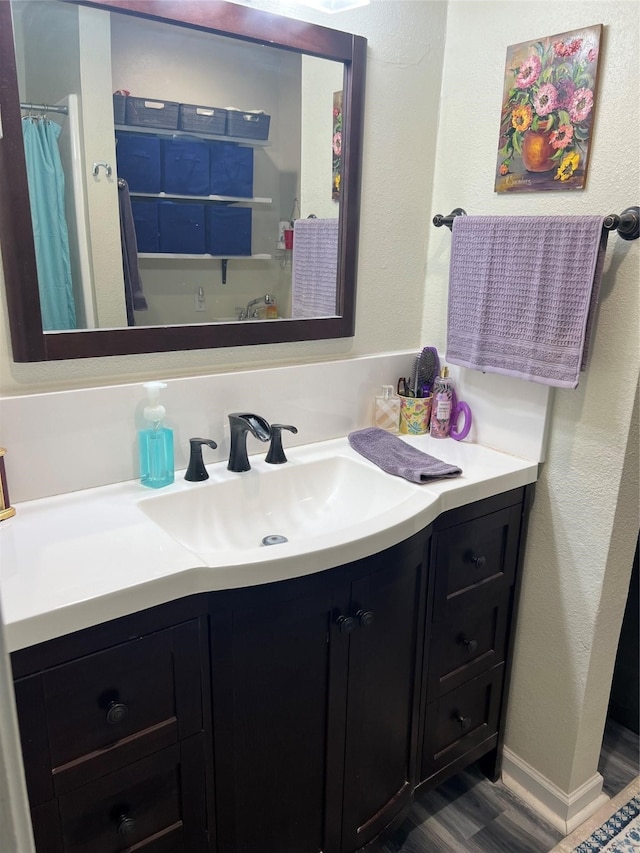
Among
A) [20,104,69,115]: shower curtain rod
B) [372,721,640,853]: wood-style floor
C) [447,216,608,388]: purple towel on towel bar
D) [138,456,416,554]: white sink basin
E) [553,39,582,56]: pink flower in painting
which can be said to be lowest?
[372,721,640,853]: wood-style floor

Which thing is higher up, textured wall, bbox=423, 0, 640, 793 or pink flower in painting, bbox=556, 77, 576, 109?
pink flower in painting, bbox=556, 77, 576, 109

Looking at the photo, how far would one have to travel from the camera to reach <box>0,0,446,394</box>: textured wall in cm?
152

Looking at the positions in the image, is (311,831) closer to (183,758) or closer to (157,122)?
(183,758)

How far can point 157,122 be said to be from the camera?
1311 millimetres

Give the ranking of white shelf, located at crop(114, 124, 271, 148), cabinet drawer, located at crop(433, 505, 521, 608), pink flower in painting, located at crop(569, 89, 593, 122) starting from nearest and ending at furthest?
1. white shelf, located at crop(114, 124, 271, 148)
2. pink flower in painting, located at crop(569, 89, 593, 122)
3. cabinet drawer, located at crop(433, 505, 521, 608)

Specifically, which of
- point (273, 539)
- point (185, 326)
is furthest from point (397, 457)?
point (185, 326)

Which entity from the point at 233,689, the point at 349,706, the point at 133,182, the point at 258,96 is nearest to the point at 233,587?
the point at 233,689

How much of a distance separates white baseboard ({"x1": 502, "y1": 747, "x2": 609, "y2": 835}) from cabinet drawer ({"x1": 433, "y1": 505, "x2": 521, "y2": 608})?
554 mm

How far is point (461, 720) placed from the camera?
1.68 meters

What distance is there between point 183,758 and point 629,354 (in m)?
1.20

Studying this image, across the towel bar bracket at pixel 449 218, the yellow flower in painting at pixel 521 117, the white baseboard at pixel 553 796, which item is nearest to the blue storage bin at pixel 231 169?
the towel bar bracket at pixel 449 218

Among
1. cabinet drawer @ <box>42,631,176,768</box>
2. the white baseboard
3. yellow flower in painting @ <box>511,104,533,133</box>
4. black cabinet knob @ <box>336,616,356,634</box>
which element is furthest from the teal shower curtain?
the white baseboard

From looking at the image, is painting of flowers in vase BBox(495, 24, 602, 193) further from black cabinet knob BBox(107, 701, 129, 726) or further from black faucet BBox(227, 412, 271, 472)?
black cabinet knob BBox(107, 701, 129, 726)

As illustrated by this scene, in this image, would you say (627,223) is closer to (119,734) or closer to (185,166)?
(185,166)
